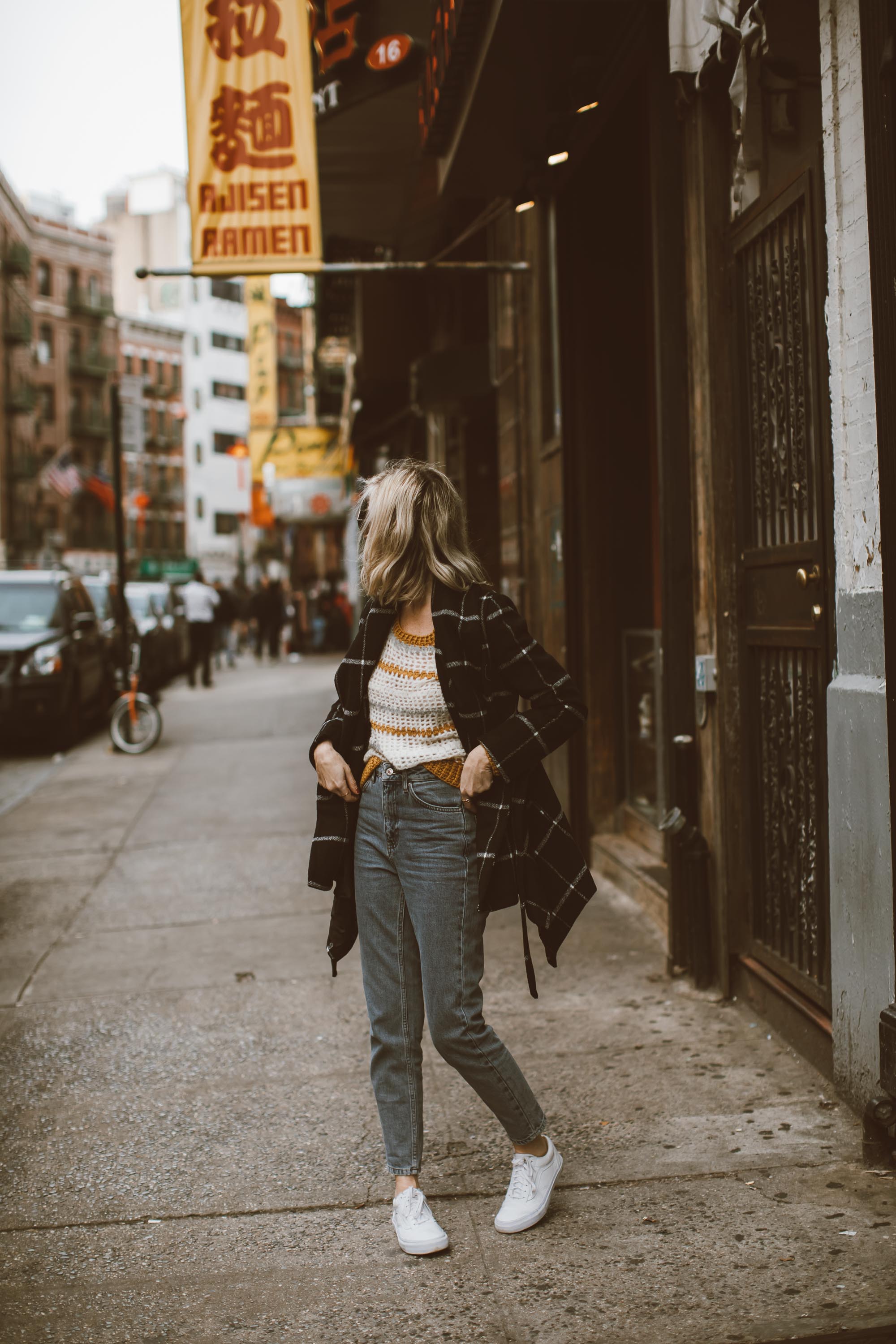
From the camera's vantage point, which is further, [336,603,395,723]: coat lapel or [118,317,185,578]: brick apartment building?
[118,317,185,578]: brick apartment building

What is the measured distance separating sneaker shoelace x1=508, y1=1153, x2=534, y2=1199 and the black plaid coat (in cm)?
48

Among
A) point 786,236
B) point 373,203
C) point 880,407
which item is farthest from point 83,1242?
point 373,203

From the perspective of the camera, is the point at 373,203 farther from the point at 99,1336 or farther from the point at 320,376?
the point at 320,376

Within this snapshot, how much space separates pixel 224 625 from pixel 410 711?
2399 cm

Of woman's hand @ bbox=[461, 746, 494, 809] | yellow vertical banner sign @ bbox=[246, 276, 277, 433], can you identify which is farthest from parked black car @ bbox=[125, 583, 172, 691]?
woman's hand @ bbox=[461, 746, 494, 809]

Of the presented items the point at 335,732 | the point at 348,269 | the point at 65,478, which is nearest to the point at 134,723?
the point at 348,269

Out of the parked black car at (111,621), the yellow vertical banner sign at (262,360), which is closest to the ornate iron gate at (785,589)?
the parked black car at (111,621)

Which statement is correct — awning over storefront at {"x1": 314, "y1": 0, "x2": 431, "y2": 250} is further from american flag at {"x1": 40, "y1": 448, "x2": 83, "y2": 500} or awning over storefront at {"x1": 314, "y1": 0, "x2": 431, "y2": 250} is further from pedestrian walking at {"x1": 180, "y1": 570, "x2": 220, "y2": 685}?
american flag at {"x1": 40, "y1": 448, "x2": 83, "y2": 500}

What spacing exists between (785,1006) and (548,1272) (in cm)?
160

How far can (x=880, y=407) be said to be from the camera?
10.9 feet

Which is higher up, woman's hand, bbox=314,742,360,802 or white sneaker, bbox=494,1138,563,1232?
woman's hand, bbox=314,742,360,802

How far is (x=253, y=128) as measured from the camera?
681 cm

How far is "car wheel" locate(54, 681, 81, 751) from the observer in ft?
48.5

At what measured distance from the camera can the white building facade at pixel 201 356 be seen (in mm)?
77062
